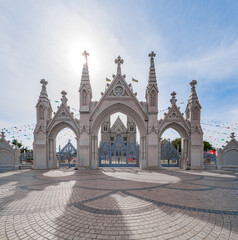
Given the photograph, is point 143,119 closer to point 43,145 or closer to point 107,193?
point 107,193

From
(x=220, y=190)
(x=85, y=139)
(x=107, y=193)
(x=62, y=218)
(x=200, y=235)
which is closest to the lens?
(x=200, y=235)

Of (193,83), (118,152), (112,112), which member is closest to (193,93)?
(193,83)

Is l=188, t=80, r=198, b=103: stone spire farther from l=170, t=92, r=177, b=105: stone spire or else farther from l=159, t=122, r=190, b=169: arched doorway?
l=159, t=122, r=190, b=169: arched doorway

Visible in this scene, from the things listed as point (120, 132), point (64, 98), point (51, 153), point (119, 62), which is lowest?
point (51, 153)

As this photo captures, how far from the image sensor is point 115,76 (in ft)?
47.5

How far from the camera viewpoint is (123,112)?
14492 millimetres

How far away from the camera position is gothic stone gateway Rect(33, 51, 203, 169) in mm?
13273

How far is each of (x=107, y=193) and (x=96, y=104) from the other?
994cm

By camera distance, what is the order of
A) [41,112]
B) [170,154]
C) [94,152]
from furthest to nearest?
[170,154]
[41,112]
[94,152]

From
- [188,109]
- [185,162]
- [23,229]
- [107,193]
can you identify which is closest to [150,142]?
[185,162]

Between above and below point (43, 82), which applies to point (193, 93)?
below

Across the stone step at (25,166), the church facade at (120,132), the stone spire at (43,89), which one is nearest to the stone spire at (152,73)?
the stone spire at (43,89)

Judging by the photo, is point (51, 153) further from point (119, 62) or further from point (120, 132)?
point (120, 132)

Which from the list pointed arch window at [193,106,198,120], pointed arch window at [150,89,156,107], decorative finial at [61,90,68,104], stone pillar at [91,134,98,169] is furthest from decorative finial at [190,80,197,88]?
decorative finial at [61,90,68,104]
